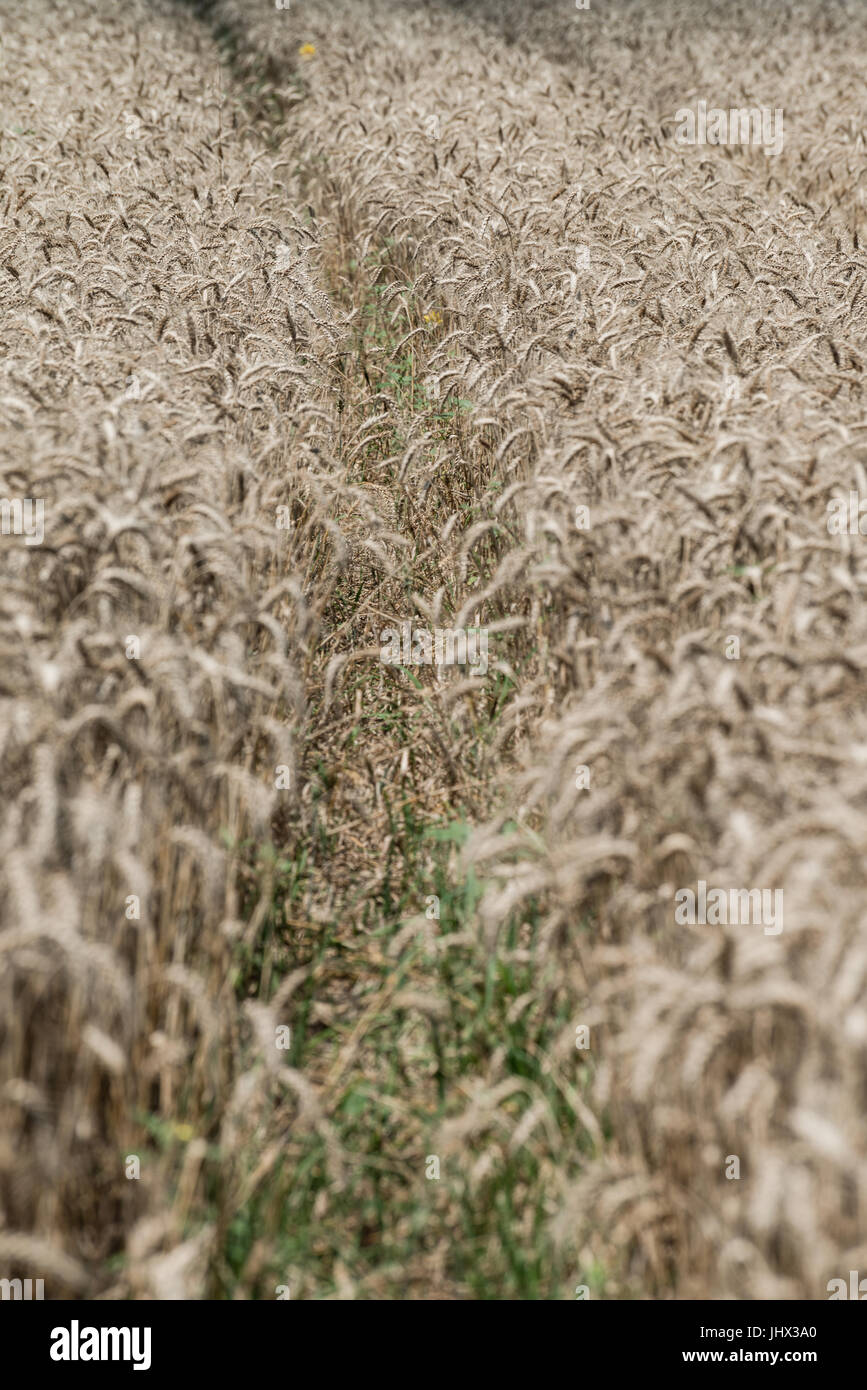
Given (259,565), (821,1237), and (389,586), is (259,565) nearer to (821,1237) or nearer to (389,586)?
(389,586)

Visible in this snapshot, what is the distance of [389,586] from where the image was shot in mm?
4848

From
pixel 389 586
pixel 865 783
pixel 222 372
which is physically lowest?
pixel 865 783

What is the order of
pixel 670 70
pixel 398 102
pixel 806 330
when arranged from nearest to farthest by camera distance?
pixel 806 330, pixel 398 102, pixel 670 70

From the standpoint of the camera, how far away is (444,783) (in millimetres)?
3842

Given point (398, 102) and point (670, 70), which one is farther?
point (670, 70)

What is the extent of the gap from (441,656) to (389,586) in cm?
80

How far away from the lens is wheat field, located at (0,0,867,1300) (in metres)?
2.01

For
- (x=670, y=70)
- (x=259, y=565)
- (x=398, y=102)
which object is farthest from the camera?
(x=670, y=70)

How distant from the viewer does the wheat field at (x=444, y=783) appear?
201 cm
